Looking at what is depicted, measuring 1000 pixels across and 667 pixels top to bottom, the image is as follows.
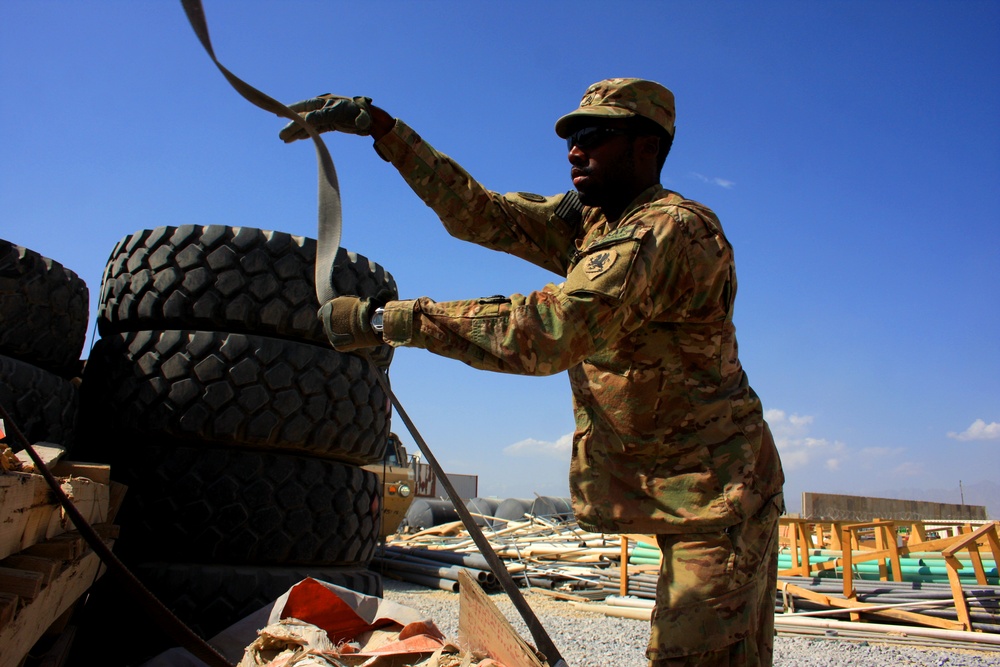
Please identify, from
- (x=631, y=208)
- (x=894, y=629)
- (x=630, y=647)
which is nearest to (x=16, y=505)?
(x=631, y=208)

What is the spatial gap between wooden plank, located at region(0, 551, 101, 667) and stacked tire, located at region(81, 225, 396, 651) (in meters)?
0.56

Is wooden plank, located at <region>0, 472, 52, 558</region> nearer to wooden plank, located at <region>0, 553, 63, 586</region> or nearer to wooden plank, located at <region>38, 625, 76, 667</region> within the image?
wooden plank, located at <region>0, 553, 63, 586</region>

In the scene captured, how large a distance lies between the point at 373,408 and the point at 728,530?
1899 mm

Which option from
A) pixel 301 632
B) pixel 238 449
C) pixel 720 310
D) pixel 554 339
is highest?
pixel 720 310

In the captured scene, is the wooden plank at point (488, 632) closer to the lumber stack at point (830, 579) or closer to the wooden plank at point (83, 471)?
the wooden plank at point (83, 471)

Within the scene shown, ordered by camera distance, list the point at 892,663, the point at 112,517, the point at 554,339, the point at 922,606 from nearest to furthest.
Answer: the point at 554,339 < the point at 112,517 < the point at 892,663 < the point at 922,606

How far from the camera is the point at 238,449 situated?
3230 mm

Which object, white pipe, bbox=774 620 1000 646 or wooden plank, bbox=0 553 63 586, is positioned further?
white pipe, bbox=774 620 1000 646

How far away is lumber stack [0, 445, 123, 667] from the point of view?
5.13ft

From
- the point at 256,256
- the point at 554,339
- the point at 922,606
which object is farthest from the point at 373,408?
the point at 922,606

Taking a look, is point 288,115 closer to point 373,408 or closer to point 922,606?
point 373,408

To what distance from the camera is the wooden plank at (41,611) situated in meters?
1.59

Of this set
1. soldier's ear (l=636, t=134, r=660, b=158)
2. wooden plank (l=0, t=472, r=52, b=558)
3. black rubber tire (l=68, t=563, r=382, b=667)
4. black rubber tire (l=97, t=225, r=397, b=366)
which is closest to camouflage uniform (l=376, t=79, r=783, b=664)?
soldier's ear (l=636, t=134, r=660, b=158)

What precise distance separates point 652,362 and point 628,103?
0.79m
